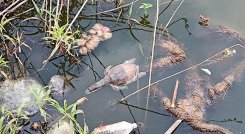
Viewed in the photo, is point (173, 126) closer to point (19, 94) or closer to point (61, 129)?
point (61, 129)

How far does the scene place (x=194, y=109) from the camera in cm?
223

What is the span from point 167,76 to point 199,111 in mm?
309

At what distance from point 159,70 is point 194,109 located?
35 centimetres

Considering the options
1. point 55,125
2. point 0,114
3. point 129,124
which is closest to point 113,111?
point 129,124

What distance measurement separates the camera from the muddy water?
2.26 m

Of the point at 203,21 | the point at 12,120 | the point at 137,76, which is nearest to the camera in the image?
the point at 12,120

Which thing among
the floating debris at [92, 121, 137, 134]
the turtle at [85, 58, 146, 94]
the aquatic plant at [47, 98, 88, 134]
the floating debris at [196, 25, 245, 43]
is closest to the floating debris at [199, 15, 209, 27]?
the floating debris at [196, 25, 245, 43]

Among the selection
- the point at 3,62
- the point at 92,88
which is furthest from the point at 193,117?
the point at 3,62

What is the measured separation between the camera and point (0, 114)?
7.44 ft

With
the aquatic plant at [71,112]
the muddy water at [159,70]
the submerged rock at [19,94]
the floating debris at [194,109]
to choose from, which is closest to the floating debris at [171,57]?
the muddy water at [159,70]

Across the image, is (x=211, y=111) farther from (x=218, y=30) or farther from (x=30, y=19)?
(x=30, y=19)

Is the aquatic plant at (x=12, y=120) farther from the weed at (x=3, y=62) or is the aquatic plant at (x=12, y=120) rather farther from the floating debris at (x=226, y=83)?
the floating debris at (x=226, y=83)

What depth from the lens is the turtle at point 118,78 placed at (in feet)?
7.73

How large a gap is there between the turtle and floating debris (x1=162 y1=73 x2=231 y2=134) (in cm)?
24
